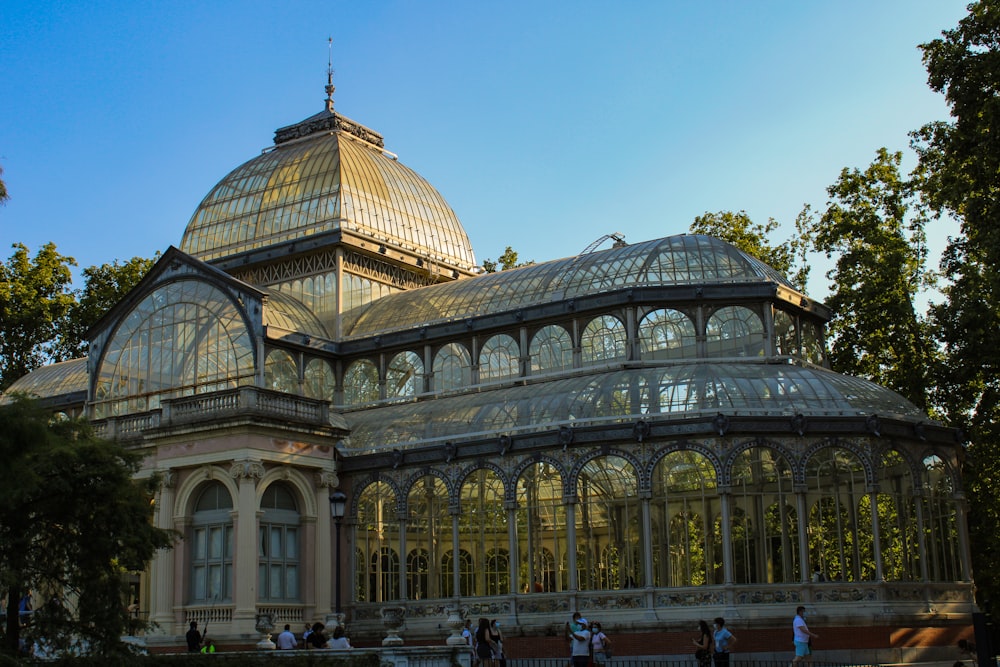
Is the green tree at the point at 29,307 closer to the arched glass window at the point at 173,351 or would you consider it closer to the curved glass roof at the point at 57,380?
the curved glass roof at the point at 57,380

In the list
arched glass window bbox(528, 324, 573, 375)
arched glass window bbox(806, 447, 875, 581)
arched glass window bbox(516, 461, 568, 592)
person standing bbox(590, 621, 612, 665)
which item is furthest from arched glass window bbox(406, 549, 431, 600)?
arched glass window bbox(806, 447, 875, 581)

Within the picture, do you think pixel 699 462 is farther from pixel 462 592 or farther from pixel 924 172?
pixel 924 172

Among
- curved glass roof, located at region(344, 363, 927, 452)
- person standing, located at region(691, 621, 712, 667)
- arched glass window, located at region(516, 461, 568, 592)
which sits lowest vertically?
person standing, located at region(691, 621, 712, 667)

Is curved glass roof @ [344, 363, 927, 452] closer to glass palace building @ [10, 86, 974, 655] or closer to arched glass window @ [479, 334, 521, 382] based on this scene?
glass palace building @ [10, 86, 974, 655]

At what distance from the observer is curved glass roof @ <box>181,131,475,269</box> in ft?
170

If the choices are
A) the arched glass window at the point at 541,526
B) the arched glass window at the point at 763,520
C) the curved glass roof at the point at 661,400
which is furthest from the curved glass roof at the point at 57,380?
the arched glass window at the point at 763,520

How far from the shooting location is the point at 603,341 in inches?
1634

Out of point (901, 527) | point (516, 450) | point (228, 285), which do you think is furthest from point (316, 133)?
point (901, 527)

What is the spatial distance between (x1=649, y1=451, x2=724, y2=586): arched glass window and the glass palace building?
0.06 meters

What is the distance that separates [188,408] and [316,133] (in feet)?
71.7

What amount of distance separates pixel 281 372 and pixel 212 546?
7923mm

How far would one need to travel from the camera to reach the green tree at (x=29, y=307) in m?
66.5

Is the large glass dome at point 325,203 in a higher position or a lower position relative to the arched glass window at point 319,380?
higher

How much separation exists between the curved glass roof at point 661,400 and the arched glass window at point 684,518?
1517 millimetres
